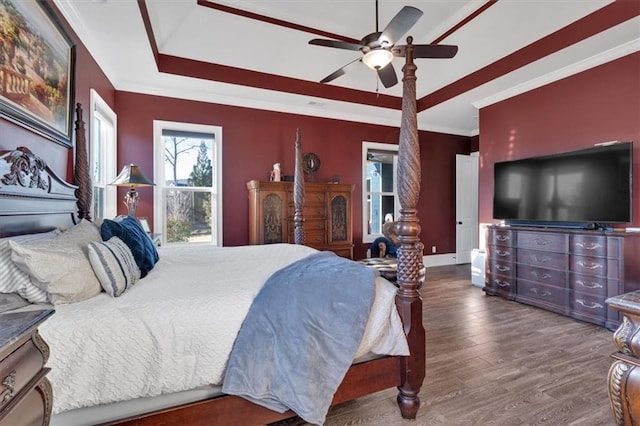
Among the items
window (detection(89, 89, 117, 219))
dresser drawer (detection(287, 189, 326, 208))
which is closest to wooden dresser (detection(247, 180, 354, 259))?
dresser drawer (detection(287, 189, 326, 208))

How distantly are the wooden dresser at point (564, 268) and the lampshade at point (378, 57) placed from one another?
271cm

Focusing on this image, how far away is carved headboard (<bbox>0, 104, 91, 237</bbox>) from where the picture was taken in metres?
1.58

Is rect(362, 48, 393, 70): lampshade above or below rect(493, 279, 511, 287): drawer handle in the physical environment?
above

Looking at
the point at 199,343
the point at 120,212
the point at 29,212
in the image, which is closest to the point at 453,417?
the point at 199,343

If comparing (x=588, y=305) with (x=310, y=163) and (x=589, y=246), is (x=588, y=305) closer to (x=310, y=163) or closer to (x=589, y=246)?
(x=589, y=246)

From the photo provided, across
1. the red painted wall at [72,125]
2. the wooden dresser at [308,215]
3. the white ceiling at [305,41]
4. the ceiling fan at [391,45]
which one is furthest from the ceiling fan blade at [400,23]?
the red painted wall at [72,125]

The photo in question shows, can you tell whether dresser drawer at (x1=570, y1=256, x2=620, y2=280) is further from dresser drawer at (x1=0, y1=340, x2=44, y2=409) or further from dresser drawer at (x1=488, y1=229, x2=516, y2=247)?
dresser drawer at (x1=0, y1=340, x2=44, y2=409)

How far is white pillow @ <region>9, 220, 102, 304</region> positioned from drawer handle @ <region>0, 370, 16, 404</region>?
607mm

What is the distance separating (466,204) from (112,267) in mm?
6380

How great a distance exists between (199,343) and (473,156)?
6.65 m

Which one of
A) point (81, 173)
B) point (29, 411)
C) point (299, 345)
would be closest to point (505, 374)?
point (299, 345)

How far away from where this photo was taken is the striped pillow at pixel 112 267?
4.95 ft

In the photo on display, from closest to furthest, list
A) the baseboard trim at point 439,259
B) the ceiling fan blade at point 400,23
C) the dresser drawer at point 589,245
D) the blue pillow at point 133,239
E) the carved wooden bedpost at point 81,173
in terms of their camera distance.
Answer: the blue pillow at point 133,239, the ceiling fan blade at point 400,23, the carved wooden bedpost at point 81,173, the dresser drawer at point 589,245, the baseboard trim at point 439,259

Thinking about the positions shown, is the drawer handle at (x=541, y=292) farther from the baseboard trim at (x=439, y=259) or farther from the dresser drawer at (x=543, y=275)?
the baseboard trim at (x=439, y=259)
